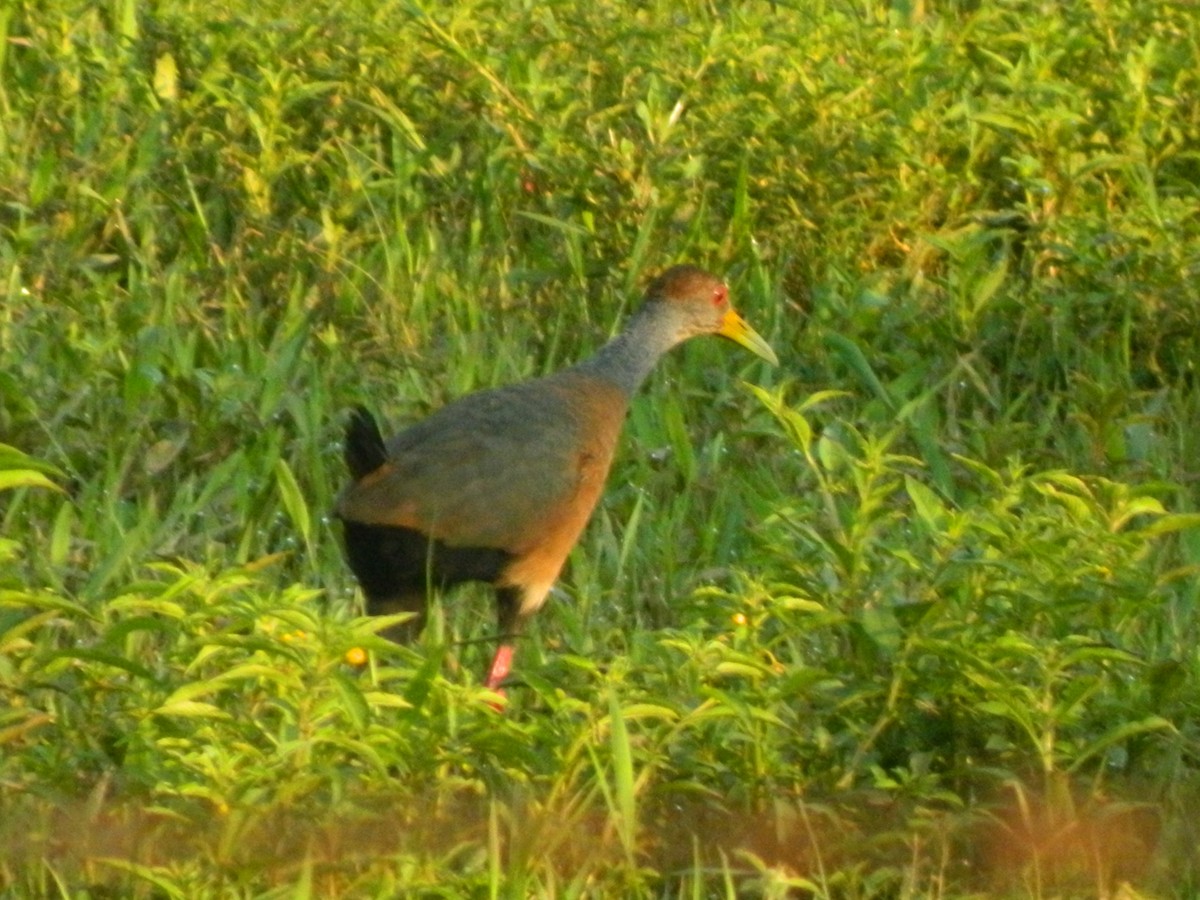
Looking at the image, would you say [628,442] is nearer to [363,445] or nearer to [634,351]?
[634,351]

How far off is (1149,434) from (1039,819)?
243cm

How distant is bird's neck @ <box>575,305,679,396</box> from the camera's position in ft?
20.7

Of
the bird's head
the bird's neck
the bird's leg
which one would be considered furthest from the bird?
the bird's head

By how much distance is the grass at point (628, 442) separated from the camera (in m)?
4.00

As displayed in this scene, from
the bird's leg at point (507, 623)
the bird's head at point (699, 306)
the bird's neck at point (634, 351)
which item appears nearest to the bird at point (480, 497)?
the bird's leg at point (507, 623)

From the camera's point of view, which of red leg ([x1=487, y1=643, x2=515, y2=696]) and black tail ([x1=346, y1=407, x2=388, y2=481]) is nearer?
red leg ([x1=487, y1=643, x2=515, y2=696])

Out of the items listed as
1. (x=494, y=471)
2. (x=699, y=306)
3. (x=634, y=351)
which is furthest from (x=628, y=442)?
(x=494, y=471)

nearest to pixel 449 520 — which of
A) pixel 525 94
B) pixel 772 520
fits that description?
pixel 772 520

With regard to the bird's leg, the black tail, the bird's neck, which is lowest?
the bird's leg

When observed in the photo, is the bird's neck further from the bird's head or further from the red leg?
the red leg

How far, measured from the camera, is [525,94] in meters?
7.25

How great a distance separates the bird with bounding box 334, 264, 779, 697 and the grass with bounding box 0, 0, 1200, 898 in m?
0.13

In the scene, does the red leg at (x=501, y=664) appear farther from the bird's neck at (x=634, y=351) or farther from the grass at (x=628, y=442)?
the bird's neck at (x=634, y=351)

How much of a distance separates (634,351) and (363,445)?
125cm
